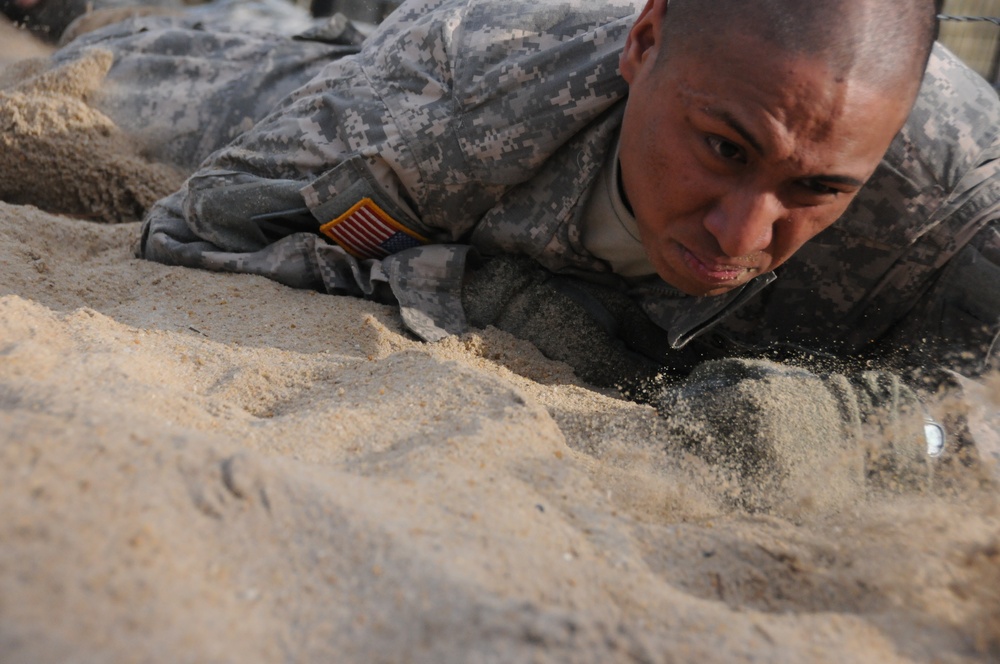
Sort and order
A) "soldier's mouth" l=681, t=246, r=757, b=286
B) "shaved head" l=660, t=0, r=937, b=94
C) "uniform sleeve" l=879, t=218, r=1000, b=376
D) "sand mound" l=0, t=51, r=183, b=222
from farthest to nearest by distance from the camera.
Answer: "sand mound" l=0, t=51, r=183, b=222, "uniform sleeve" l=879, t=218, r=1000, b=376, "soldier's mouth" l=681, t=246, r=757, b=286, "shaved head" l=660, t=0, r=937, b=94

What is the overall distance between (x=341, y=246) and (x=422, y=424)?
3.16 ft

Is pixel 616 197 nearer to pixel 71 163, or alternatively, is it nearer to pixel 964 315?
pixel 964 315

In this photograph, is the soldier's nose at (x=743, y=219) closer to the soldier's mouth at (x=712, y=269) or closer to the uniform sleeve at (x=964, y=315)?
the soldier's mouth at (x=712, y=269)

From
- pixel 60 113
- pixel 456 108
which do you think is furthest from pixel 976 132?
pixel 60 113

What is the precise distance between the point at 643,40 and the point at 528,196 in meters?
0.45

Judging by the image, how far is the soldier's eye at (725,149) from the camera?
62.0 inches

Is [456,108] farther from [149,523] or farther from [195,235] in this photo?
[149,523]

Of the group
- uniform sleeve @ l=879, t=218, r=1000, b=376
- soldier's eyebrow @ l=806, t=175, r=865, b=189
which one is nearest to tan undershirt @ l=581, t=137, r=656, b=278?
soldier's eyebrow @ l=806, t=175, r=865, b=189

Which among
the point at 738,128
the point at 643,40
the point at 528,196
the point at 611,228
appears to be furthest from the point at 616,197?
the point at 738,128

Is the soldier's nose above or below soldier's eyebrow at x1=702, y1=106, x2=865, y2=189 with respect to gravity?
below

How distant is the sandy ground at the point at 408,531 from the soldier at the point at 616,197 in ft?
1.34

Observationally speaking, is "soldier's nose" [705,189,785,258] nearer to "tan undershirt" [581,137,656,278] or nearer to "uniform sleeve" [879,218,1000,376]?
"tan undershirt" [581,137,656,278]

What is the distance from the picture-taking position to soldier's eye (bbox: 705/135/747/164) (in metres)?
1.57

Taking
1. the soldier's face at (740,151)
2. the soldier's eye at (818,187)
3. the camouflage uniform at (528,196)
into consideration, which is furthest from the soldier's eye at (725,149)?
the camouflage uniform at (528,196)
